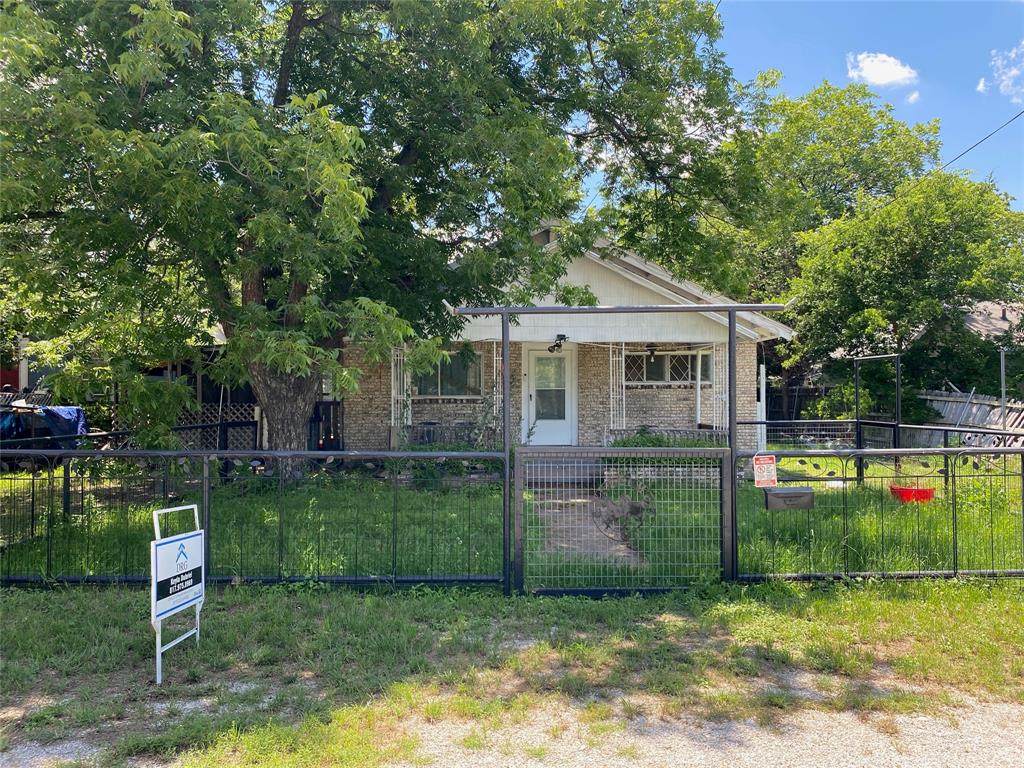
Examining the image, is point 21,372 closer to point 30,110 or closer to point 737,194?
point 30,110

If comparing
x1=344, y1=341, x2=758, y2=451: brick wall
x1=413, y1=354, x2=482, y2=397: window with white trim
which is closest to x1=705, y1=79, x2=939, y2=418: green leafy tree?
x1=344, y1=341, x2=758, y2=451: brick wall

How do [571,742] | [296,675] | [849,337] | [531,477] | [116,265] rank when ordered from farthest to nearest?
1. [849,337]
2. [116,265]
3. [531,477]
4. [296,675]
5. [571,742]

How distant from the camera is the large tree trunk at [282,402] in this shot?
10617 millimetres

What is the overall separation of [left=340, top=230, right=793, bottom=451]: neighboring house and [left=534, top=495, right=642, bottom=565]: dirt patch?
740 centimetres

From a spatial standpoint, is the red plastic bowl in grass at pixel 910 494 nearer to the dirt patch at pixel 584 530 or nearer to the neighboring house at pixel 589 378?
the dirt patch at pixel 584 530

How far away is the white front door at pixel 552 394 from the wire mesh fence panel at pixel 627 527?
9191mm

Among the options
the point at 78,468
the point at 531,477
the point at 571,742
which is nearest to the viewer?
the point at 571,742

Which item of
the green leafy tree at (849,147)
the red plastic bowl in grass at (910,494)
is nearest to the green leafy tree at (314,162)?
the red plastic bowl in grass at (910,494)

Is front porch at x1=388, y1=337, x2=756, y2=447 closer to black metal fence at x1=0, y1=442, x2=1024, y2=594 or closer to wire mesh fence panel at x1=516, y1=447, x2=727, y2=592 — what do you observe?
black metal fence at x1=0, y1=442, x2=1024, y2=594

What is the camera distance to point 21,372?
819 inches

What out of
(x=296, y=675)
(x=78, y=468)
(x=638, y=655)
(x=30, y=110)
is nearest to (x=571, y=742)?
(x=638, y=655)

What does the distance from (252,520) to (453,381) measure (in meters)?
8.80

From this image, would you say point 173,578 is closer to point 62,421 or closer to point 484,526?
point 484,526

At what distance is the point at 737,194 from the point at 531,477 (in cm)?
737
